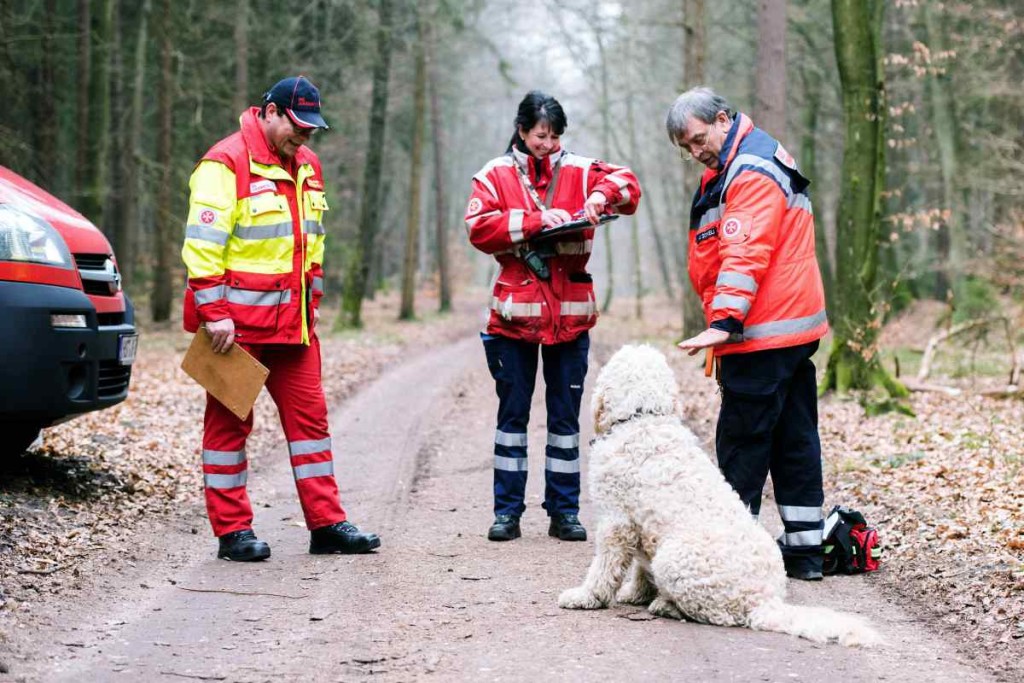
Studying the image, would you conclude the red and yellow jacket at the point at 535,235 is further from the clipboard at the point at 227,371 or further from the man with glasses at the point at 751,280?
the clipboard at the point at 227,371

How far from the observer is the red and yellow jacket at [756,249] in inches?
202

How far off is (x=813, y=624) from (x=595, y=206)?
2788mm

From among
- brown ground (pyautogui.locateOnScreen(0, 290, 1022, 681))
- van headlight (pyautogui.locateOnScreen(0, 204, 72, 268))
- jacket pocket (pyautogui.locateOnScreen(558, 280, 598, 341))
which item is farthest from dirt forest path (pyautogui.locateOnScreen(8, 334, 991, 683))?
van headlight (pyautogui.locateOnScreen(0, 204, 72, 268))

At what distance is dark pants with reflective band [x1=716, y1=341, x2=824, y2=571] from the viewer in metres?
5.36

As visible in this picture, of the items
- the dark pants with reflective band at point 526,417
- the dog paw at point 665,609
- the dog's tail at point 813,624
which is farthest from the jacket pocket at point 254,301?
the dog's tail at point 813,624

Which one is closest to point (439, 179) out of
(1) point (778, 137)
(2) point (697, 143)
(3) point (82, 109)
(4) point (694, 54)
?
(3) point (82, 109)

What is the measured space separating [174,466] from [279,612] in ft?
11.8

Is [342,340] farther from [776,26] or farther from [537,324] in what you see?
[537,324]

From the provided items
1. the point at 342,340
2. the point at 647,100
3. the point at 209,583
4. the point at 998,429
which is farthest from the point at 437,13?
the point at 209,583

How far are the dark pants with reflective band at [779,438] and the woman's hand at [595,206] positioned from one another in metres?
1.18

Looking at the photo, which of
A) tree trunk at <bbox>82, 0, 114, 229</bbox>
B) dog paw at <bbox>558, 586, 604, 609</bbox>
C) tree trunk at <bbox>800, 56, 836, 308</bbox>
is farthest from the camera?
tree trunk at <bbox>800, 56, 836, 308</bbox>

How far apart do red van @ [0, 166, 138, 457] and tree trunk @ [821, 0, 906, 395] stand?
25.2 ft

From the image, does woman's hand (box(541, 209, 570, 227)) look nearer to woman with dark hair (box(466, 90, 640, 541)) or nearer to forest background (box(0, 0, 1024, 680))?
woman with dark hair (box(466, 90, 640, 541))

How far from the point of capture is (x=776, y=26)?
45.4ft
